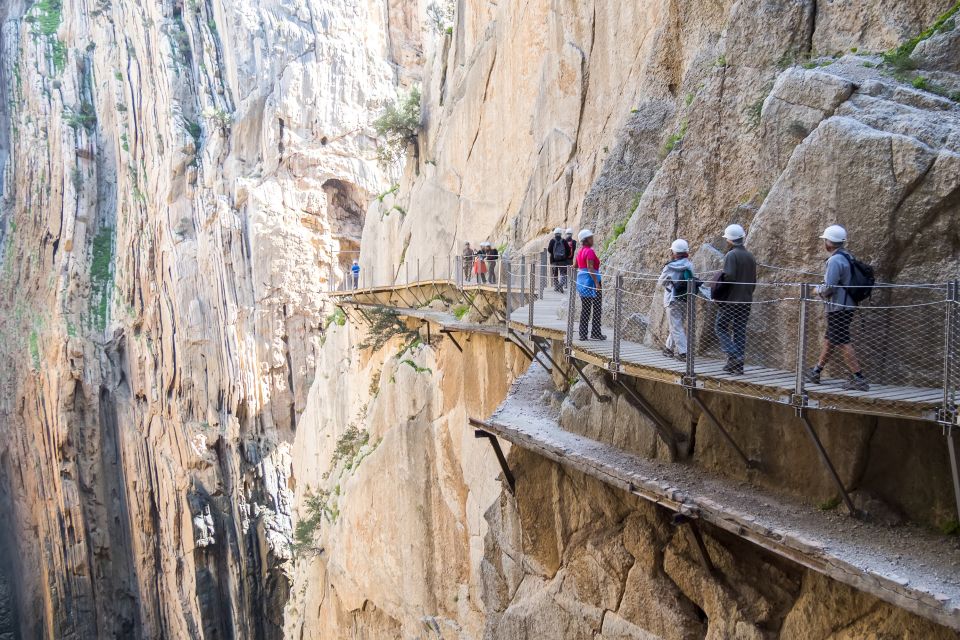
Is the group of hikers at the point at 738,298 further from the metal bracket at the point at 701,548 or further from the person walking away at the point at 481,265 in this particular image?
the person walking away at the point at 481,265

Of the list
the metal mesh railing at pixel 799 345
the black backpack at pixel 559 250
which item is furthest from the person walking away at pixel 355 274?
the metal mesh railing at pixel 799 345

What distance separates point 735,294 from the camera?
5.52 m

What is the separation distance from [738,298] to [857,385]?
1.14 meters

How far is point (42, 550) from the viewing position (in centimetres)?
3897

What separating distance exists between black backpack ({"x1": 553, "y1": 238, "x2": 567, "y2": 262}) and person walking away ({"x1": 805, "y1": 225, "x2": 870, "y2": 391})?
6.70 m

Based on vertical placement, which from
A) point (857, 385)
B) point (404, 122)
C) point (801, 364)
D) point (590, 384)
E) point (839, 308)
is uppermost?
point (404, 122)

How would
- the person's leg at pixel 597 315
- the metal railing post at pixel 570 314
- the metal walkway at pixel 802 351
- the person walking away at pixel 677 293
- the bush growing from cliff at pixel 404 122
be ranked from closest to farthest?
the metal walkway at pixel 802 351 < the person walking away at pixel 677 293 < the metal railing post at pixel 570 314 < the person's leg at pixel 597 315 < the bush growing from cliff at pixel 404 122

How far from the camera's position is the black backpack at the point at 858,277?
4.76 metres

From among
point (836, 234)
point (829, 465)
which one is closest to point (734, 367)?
point (829, 465)

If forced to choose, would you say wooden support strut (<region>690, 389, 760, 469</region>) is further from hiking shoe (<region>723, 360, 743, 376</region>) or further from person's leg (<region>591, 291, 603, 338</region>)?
person's leg (<region>591, 291, 603, 338</region>)

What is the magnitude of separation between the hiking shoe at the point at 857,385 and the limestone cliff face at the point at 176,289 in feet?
99.5

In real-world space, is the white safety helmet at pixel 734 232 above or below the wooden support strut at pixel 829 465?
above

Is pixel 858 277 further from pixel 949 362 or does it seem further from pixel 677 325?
pixel 677 325

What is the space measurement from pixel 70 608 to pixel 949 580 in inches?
1629
